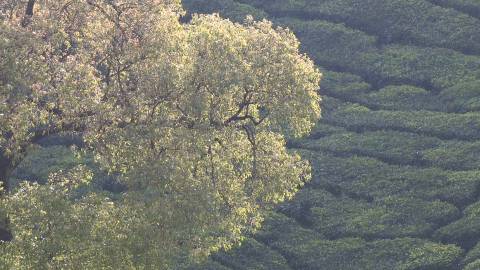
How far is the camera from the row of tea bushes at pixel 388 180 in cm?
6026

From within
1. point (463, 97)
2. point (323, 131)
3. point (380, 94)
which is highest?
point (463, 97)

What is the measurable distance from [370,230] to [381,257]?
2.97 m

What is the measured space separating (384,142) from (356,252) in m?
14.0

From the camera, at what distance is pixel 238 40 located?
3975cm

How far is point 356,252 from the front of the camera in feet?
184

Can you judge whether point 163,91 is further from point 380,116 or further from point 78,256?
point 380,116

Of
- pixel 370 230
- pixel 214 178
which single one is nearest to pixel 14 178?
pixel 370 230

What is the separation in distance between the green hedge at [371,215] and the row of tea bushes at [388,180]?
2.84 ft

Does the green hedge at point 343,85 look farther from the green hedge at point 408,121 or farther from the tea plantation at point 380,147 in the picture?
the green hedge at point 408,121

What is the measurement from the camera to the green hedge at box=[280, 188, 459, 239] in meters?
57.7

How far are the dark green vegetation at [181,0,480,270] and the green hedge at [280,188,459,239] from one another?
7 cm

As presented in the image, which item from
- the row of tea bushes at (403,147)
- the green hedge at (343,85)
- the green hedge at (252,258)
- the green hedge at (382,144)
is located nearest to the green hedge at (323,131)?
the row of tea bushes at (403,147)

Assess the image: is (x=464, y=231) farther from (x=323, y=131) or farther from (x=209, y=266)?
(x=323, y=131)

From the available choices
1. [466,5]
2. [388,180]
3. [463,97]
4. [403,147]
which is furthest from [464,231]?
[466,5]
